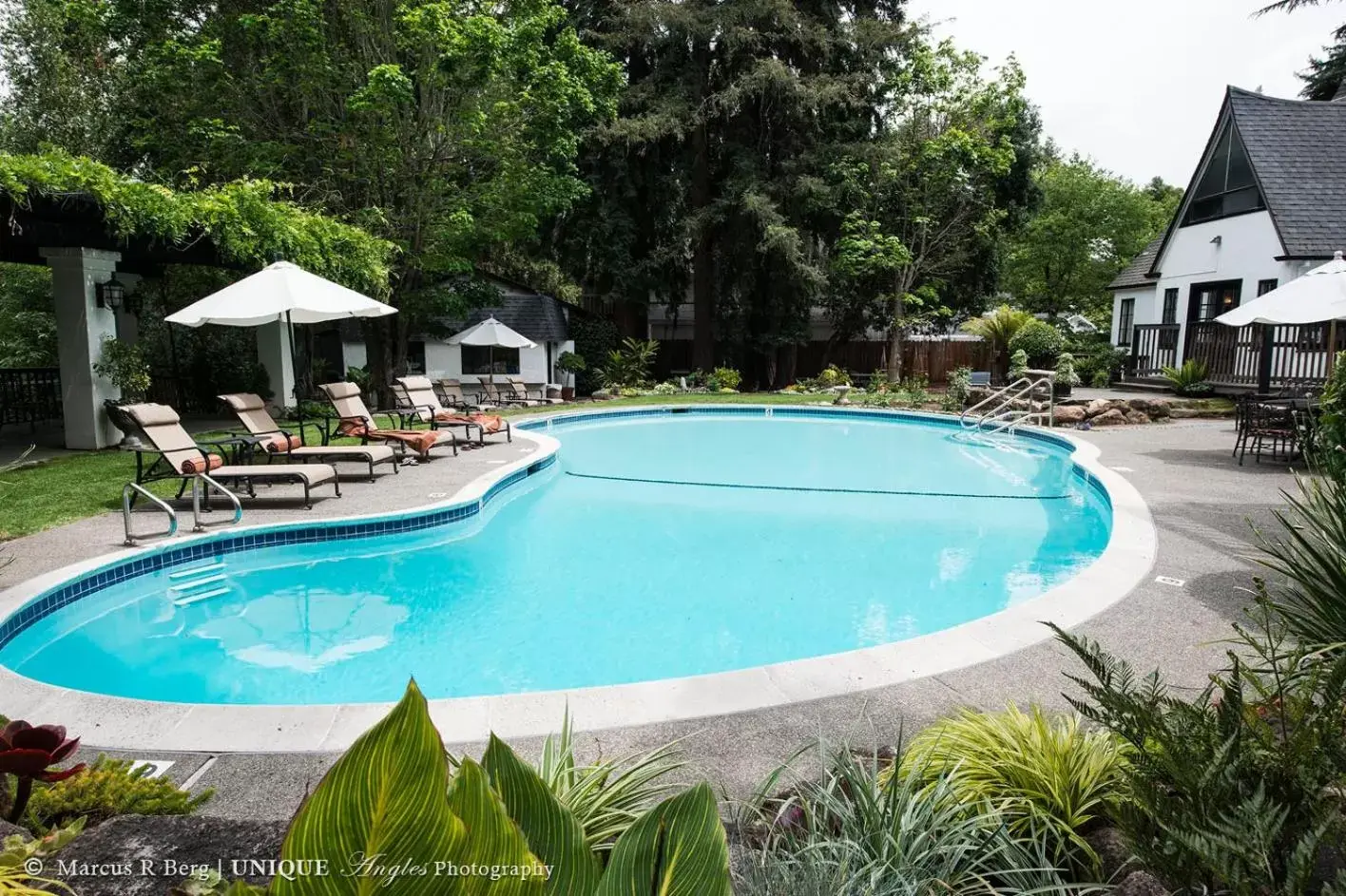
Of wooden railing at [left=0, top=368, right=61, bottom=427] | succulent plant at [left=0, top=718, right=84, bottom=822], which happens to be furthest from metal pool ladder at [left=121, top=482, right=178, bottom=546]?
wooden railing at [left=0, top=368, right=61, bottom=427]

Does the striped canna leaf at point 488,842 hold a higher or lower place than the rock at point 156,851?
higher

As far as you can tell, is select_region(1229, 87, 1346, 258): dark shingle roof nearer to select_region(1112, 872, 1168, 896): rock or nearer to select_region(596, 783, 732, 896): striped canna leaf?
select_region(1112, 872, 1168, 896): rock

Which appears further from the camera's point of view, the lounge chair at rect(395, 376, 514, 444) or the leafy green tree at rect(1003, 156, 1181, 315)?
the leafy green tree at rect(1003, 156, 1181, 315)

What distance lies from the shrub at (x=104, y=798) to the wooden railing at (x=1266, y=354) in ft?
56.9

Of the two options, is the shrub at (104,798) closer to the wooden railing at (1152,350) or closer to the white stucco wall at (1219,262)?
the white stucco wall at (1219,262)

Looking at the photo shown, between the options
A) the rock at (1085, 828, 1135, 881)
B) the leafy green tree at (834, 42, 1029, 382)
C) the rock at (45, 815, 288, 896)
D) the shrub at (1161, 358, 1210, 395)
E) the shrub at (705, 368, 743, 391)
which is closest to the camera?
the rock at (45, 815, 288, 896)

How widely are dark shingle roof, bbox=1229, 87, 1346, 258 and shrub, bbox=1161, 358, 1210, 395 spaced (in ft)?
9.19

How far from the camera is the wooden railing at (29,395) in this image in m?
13.7

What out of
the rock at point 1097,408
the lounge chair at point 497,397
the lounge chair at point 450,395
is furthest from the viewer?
the lounge chair at point 497,397

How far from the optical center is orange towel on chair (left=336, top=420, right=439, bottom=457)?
35.8 feet

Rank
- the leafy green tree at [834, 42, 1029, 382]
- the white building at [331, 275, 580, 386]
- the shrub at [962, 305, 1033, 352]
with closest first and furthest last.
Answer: the shrub at [962, 305, 1033, 352], the leafy green tree at [834, 42, 1029, 382], the white building at [331, 275, 580, 386]

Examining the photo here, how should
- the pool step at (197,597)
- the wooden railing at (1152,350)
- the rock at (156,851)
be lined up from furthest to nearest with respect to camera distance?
the wooden railing at (1152,350)
the pool step at (197,597)
the rock at (156,851)

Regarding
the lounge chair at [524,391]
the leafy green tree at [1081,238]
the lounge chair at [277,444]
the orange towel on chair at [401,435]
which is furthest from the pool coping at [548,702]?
the leafy green tree at [1081,238]

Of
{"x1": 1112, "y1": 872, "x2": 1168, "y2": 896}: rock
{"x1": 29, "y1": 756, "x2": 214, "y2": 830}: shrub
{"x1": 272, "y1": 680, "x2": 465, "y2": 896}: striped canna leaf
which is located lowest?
{"x1": 1112, "y1": 872, "x2": 1168, "y2": 896}: rock
